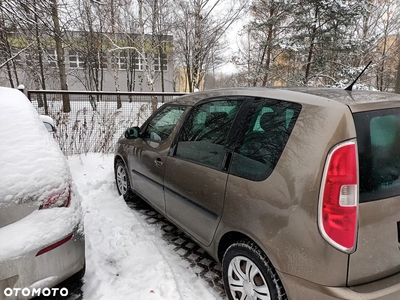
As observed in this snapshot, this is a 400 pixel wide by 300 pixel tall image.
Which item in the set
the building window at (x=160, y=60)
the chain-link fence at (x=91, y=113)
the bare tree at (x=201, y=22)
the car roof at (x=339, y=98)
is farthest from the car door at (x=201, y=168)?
the building window at (x=160, y=60)

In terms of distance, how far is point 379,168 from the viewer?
4.80ft

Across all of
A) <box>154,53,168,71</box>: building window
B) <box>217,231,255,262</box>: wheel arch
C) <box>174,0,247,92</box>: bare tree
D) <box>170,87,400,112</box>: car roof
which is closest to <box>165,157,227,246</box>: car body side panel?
<box>217,231,255,262</box>: wheel arch

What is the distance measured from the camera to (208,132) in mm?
2359

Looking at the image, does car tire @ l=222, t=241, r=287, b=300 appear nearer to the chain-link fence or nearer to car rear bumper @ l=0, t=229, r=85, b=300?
car rear bumper @ l=0, t=229, r=85, b=300

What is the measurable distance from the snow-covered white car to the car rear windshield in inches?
73.4

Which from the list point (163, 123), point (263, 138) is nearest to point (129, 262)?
point (163, 123)

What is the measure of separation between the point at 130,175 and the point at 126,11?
48.1ft

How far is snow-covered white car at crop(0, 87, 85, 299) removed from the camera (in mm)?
1590

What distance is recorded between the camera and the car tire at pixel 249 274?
1651 mm

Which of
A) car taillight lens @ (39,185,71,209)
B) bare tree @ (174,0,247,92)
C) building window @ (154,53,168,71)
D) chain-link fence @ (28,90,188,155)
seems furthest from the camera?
building window @ (154,53,168,71)

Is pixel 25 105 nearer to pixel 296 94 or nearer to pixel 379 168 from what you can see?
pixel 296 94

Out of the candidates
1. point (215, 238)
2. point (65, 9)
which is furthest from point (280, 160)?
point (65, 9)

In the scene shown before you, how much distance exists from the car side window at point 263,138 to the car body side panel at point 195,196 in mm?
213

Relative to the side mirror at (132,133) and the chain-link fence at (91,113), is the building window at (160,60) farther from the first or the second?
the side mirror at (132,133)
